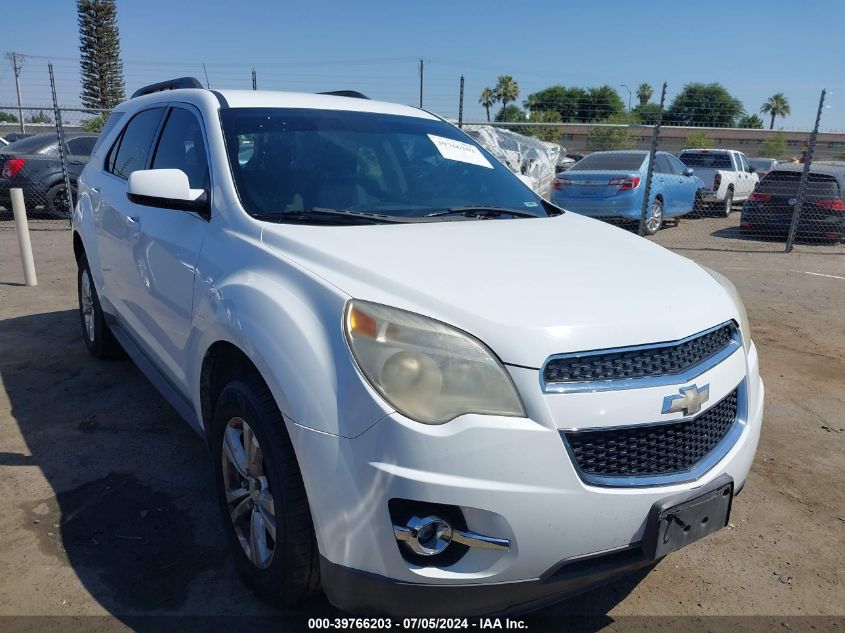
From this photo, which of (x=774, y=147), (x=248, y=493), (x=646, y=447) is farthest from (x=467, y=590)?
(x=774, y=147)

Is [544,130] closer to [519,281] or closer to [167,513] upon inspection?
[167,513]

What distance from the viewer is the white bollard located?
23.4ft

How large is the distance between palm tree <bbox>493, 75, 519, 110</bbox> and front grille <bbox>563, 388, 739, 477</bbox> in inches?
3356

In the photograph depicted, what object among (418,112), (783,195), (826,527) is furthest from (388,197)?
(783,195)

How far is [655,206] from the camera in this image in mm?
12078

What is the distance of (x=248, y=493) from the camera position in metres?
2.39

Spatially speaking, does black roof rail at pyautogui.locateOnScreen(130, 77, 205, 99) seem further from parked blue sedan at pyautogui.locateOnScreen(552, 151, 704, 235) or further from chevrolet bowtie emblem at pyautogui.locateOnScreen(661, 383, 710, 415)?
parked blue sedan at pyautogui.locateOnScreen(552, 151, 704, 235)

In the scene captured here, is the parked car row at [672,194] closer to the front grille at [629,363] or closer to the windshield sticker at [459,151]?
the windshield sticker at [459,151]

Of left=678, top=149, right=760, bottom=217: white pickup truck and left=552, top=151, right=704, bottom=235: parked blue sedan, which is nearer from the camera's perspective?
left=552, top=151, right=704, bottom=235: parked blue sedan

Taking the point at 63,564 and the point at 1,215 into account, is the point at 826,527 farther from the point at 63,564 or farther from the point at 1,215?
the point at 1,215

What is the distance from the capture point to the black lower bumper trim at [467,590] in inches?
72.7

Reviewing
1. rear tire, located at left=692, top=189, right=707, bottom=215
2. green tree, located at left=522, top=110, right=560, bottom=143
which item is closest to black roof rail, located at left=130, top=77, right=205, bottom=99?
rear tire, located at left=692, top=189, right=707, bottom=215

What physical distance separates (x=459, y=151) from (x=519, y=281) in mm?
1554

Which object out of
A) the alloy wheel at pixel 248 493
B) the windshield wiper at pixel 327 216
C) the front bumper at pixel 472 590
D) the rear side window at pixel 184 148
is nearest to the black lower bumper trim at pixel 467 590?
the front bumper at pixel 472 590
